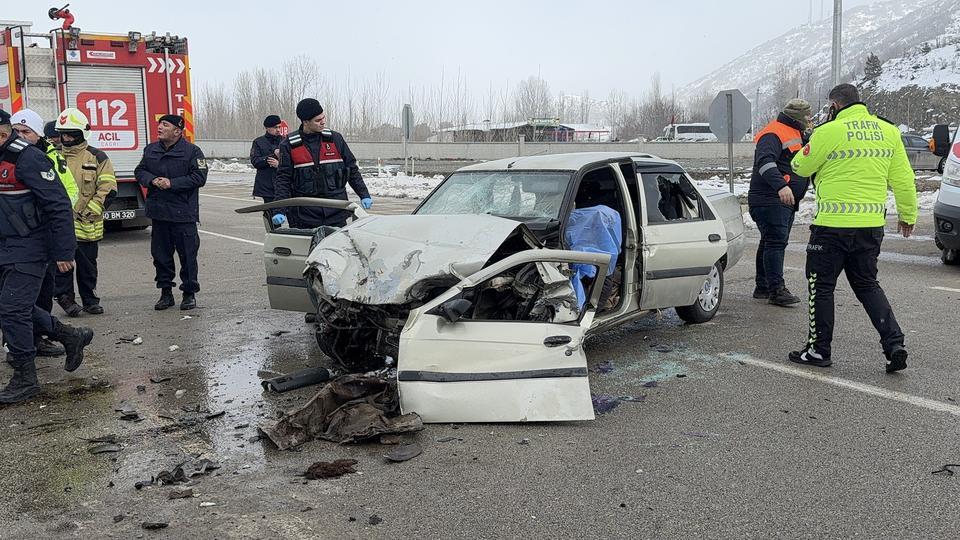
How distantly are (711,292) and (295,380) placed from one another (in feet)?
12.2

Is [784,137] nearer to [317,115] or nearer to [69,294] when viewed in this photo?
[317,115]

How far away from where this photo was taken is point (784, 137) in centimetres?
766

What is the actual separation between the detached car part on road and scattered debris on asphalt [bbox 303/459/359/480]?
600 mm

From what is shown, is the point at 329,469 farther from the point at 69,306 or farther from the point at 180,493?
the point at 69,306

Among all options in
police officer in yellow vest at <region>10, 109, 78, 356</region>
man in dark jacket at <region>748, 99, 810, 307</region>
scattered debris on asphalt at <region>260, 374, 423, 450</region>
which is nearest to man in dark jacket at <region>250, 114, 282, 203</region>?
police officer in yellow vest at <region>10, 109, 78, 356</region>

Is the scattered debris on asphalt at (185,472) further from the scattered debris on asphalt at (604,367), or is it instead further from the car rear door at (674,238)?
the car rear door at (674,238)

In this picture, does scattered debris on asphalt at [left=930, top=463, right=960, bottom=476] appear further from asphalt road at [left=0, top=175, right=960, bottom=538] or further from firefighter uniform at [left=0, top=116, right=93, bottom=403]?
firefighter uniform at [left=0, top=116, right=93, bottom=403]

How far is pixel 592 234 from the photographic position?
569cm

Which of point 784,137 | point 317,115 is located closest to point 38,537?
point 317,115

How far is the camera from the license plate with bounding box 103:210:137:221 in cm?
1278

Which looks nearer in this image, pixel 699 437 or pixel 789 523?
pixel 789 523

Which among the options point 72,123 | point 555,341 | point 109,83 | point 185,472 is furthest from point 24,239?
point 109,83

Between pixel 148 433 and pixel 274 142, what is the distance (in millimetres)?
6888

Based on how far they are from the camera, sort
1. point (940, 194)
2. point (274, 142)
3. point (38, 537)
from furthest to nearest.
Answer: point (274, 142)
point (940, 194)
point (38, 537)
